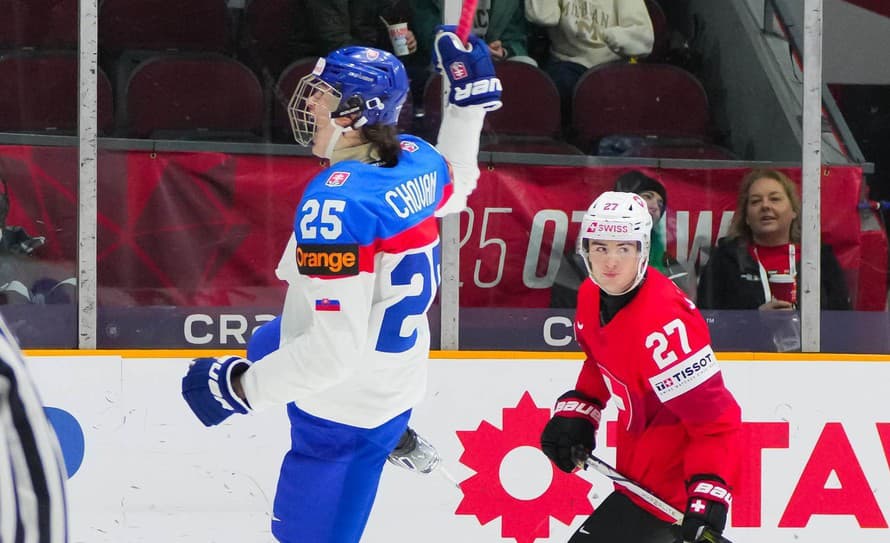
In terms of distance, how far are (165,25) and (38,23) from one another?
0.34m

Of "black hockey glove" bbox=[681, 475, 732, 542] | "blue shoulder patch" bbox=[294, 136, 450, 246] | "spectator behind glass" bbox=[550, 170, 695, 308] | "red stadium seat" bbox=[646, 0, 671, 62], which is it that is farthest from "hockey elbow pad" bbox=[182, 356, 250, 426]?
"red stadium seat" bbox=[646, 0, 671, 62]

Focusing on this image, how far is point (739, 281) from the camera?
13.4 ft

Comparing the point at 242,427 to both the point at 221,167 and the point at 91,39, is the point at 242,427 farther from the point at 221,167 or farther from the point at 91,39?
the point at 91,39

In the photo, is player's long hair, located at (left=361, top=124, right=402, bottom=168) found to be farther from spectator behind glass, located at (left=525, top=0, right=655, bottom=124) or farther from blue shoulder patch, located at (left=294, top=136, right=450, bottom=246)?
spectator behind glass, located at (left=525, top=0, right=655, bottom=124)

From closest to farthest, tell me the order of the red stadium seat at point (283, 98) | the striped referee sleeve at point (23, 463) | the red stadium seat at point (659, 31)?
the striped referee sleeve at point (23, 463) < the red stadium seat at point (283, 98) < the red stadium seat at point (659, 31)

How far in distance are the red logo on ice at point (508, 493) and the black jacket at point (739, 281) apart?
Result: 0.64 m

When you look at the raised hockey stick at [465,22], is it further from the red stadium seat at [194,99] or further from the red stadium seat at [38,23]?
the red stadium seat at [38,23]

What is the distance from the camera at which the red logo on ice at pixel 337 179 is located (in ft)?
8.27

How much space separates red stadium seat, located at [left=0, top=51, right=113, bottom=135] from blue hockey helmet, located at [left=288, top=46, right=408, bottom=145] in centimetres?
120

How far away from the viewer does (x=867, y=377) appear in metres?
3.96

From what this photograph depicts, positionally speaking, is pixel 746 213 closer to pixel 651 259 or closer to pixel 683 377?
pixel 651 259

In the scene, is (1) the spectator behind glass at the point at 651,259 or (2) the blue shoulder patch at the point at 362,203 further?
(1) the spectator behind glass at the point at 651,259

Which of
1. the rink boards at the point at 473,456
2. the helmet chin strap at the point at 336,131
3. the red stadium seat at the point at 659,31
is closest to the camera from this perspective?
the helmet chin strap at the point at 336,131

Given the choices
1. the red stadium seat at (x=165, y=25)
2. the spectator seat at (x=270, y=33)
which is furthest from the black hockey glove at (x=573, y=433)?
the red stadium seat at (x=165, y=25)
